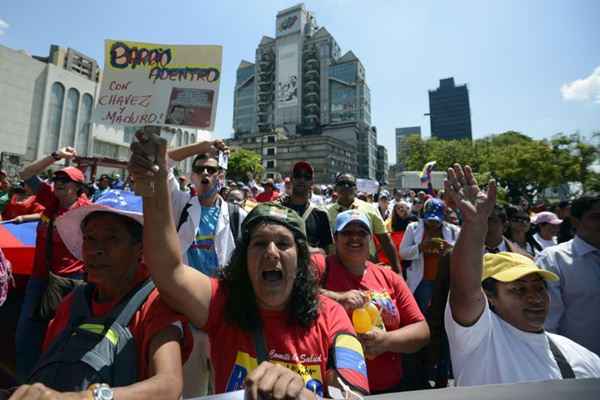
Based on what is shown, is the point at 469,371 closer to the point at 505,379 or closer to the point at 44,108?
the point at 505,379

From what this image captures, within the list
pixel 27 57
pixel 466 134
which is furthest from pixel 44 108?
pixel 466 134

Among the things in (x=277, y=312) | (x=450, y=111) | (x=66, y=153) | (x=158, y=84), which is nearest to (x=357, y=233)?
(x=277, y=312)

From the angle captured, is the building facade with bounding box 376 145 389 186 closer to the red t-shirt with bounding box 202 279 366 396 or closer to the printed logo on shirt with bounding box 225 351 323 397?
the red t-shirt with bounding box 202 279 366 396

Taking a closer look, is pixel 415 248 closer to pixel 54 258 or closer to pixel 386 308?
pixel 386 308

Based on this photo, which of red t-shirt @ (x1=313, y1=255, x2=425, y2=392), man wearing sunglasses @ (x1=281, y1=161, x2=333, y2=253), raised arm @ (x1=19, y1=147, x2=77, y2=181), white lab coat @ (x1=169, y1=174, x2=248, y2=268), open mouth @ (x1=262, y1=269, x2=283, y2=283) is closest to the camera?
open mouth @ (x1=262, y1=269, x2=283, y2=283)

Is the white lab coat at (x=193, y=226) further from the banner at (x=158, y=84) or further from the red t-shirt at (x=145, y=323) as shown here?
the red t-shirt at (x=145, y=323)

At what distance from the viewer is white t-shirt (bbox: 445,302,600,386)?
189cm

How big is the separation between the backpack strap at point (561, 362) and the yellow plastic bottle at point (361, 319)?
110 centimetres

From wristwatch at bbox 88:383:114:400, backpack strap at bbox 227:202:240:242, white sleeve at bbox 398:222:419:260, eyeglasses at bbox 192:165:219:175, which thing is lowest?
wristwatch at bbox 88:383:114:400

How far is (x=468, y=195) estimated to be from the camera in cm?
206

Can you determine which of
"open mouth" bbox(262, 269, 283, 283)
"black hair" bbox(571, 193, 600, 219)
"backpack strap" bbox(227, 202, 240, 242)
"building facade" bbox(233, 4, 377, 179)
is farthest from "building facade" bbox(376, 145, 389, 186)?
"open mouth" bbox(262, 269, 283, 283)

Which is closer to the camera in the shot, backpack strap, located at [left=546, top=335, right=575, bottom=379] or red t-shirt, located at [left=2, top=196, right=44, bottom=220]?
backpack strap, located at [left=546, top=335, right=575, bottom=379]

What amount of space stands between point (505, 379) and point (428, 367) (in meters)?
0.91

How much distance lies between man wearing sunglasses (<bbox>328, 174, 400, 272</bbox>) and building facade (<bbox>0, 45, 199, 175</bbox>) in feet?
135
